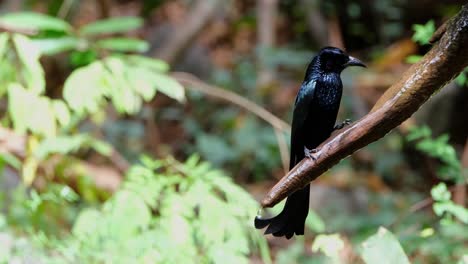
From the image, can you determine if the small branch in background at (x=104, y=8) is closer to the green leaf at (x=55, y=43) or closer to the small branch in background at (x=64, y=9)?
the small branch in background at (x=64, y=9)

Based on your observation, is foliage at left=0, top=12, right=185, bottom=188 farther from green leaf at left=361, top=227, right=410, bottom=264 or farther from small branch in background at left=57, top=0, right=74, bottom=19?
green leaf at left=361, top=227, right=410, bottom=264

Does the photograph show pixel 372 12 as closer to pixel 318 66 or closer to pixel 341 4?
pixel 341 4

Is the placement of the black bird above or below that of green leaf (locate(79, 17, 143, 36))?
below

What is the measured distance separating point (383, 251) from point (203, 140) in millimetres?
2991

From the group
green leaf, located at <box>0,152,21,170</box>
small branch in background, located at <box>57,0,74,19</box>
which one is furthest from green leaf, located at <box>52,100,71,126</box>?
small branch in background, located at <box>57,0,74,19</box>

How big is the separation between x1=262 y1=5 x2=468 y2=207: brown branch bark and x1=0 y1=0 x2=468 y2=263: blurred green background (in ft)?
2.13

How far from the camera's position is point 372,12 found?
5.41 metres

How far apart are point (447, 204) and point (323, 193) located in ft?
8.18

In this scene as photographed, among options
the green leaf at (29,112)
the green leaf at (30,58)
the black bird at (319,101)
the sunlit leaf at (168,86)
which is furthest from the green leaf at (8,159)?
the black bird at (319,101)

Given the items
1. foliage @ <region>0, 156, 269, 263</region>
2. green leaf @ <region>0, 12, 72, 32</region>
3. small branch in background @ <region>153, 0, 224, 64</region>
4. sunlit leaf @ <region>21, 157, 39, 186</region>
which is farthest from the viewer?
small branch in background @ <region>153, 0, 224, 64</region>

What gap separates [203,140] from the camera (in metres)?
4.59

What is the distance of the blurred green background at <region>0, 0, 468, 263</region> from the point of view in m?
2.12

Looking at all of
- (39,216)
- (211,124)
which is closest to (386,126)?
(39,216)

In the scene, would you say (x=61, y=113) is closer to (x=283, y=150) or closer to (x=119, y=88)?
(x=119, y=88)
